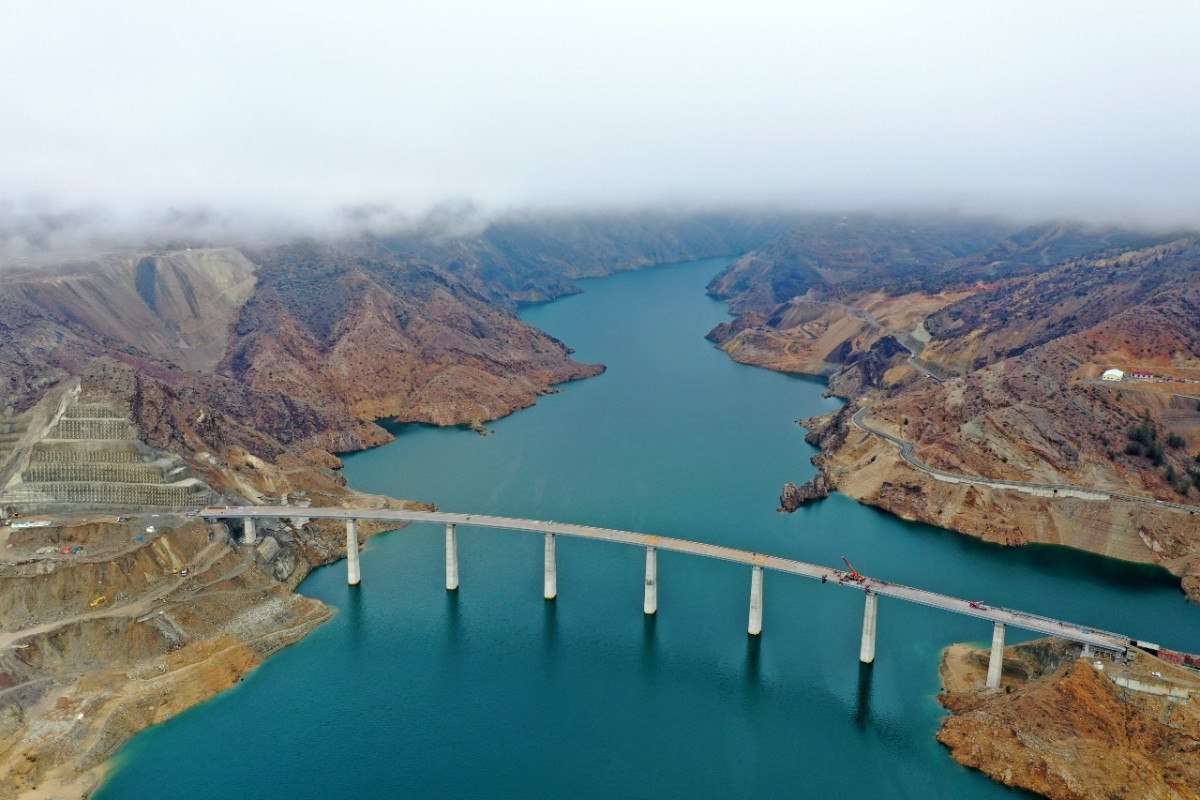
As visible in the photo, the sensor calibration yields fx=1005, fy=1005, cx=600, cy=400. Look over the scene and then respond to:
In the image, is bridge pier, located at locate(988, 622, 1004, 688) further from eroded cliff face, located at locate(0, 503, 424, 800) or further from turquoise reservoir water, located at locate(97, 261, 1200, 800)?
eroded cliff face, located at locate(0, 503, 424, 800)

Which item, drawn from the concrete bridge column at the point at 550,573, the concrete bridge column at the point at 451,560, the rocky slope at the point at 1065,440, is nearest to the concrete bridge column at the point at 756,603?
the concrete bridge column at the point at 550,573

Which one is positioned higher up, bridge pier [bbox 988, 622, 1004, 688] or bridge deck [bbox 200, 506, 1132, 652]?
bridge deck [bbox 200, 506, 1132, 652]

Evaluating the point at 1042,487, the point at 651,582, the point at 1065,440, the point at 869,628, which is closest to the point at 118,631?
the point at 651,582

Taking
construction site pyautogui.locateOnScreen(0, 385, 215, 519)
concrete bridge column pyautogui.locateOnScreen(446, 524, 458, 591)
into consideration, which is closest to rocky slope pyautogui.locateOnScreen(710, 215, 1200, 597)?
concrete bridge column pyautogui.locateOnScreen(446, 524, 458, 591)

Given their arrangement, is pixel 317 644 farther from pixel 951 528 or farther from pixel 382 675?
pixel 951 528

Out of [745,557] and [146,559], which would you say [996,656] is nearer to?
[745,557]

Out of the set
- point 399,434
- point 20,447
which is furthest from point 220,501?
point 399,434

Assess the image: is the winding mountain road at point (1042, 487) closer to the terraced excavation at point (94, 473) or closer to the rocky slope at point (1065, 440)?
the rocky slope at point (1065, 440)
